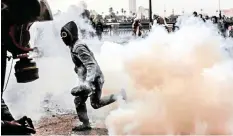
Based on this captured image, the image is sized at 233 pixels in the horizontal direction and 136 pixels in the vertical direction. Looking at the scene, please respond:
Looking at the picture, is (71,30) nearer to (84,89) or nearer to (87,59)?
(87,59)

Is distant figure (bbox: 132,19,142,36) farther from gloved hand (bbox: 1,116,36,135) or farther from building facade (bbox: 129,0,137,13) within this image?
gloved hand (bbox: 1,116,36,135)

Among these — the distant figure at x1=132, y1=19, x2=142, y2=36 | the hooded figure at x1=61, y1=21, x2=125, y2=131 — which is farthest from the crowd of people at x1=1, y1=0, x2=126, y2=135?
the distant figure at x1=132, y1=19, x2=142, y2=36

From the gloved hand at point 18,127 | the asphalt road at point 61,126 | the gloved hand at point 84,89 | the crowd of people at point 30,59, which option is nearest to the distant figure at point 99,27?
the crowd of people at point 30,59

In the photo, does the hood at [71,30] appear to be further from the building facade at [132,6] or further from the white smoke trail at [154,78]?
the building facade at [132,6]

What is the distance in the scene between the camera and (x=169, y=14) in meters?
2.49

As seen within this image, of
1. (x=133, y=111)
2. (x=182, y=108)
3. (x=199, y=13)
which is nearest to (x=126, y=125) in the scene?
Result: (x=133, y=111)

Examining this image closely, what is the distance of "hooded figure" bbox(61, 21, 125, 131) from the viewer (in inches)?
97.9

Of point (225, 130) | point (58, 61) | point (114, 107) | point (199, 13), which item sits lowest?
point (225, 130)

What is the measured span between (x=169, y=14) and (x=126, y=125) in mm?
603

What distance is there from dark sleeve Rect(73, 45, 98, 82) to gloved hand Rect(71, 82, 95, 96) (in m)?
0.03

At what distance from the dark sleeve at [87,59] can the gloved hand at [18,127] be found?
0.38 metres

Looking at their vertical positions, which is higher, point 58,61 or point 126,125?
point 58,61

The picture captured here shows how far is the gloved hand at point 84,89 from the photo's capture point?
8.23 feet

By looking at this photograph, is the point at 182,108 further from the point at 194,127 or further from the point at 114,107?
the point at 114,107
